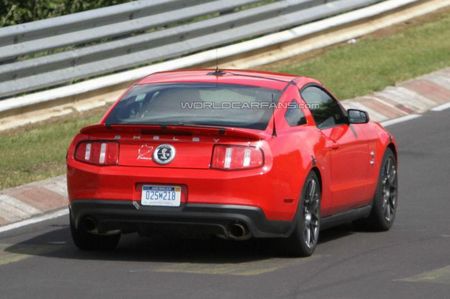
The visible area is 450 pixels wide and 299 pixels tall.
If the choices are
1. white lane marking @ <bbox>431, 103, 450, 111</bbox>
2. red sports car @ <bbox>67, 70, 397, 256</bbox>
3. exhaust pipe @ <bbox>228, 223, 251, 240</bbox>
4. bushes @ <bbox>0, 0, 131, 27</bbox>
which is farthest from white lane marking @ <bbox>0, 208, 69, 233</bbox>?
white lane marking @ <bbox>431, 103, 450, 111</bbox>

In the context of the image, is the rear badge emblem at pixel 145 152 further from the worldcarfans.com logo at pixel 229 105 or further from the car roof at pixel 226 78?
the car roof at pixel 226 78

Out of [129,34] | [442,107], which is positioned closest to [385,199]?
[442,107]

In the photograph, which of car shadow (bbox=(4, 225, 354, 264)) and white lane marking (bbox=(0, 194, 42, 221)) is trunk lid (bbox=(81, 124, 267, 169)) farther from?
white lane marking (bbox=(0, 194, 42, 221))

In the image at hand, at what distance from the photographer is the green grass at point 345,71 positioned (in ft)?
48.5

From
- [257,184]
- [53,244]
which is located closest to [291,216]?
[257,184]

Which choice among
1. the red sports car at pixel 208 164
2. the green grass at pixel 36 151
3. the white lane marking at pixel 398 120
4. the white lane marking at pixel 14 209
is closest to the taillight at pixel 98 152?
the red sports car at pixel 208 164

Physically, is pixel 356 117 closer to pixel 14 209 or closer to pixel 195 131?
pixel 195 131

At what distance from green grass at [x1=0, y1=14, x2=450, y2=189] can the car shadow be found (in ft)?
9.25

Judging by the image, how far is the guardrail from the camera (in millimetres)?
17484

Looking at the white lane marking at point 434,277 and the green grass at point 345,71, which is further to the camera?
the green grass at point 345,71

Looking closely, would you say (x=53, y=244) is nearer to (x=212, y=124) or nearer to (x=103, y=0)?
(x=212, y=124)

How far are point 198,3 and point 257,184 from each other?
439 inches

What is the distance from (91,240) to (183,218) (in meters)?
1.04

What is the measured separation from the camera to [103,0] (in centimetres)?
2094
